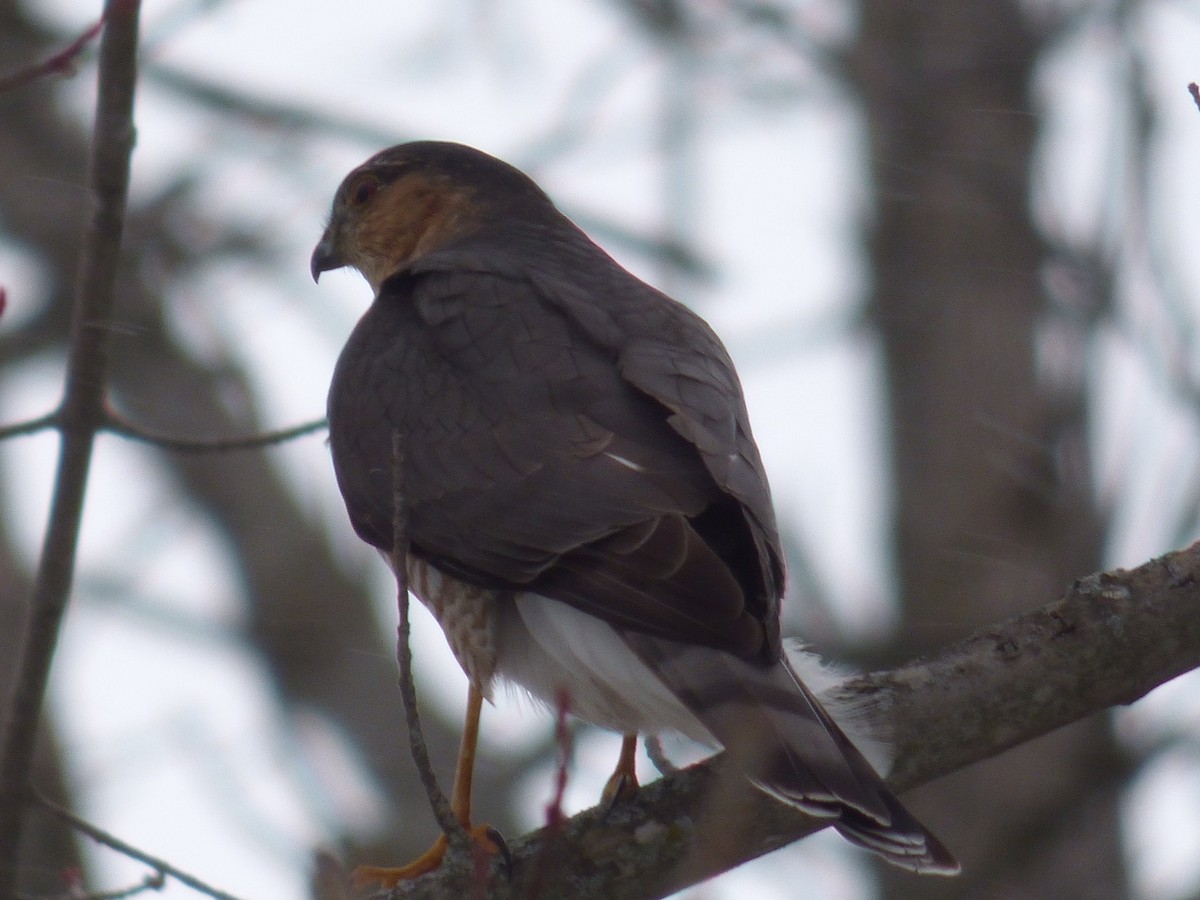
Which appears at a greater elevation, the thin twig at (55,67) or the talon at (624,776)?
the thin twig at (55,67)

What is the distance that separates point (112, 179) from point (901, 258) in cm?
533

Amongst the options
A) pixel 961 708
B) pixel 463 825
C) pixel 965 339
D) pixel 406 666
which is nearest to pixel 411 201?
pixel 463 825

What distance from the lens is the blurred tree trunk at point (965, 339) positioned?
6.75m

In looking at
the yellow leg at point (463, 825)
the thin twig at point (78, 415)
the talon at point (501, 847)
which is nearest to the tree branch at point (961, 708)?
the talon at point (501, 847)

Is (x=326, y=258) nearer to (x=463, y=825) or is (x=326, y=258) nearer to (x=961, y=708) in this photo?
(x=463, y=825)

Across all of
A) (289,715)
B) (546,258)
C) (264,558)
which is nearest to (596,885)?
(546,258)

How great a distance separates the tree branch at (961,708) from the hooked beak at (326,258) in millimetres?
2580

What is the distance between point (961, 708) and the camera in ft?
11.1

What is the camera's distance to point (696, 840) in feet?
10.8

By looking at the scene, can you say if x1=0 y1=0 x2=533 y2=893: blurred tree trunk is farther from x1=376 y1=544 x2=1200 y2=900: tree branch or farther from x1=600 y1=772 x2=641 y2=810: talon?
x1=376 y1=544 x2=1200 y2=900: tree branch

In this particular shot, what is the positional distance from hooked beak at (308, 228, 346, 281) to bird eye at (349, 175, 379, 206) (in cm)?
14

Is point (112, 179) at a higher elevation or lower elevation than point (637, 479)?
higher

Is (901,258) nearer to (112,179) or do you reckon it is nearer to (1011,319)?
(1011,319)

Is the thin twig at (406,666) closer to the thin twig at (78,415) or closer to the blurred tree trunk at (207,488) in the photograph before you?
the thin twig at (78,415)
